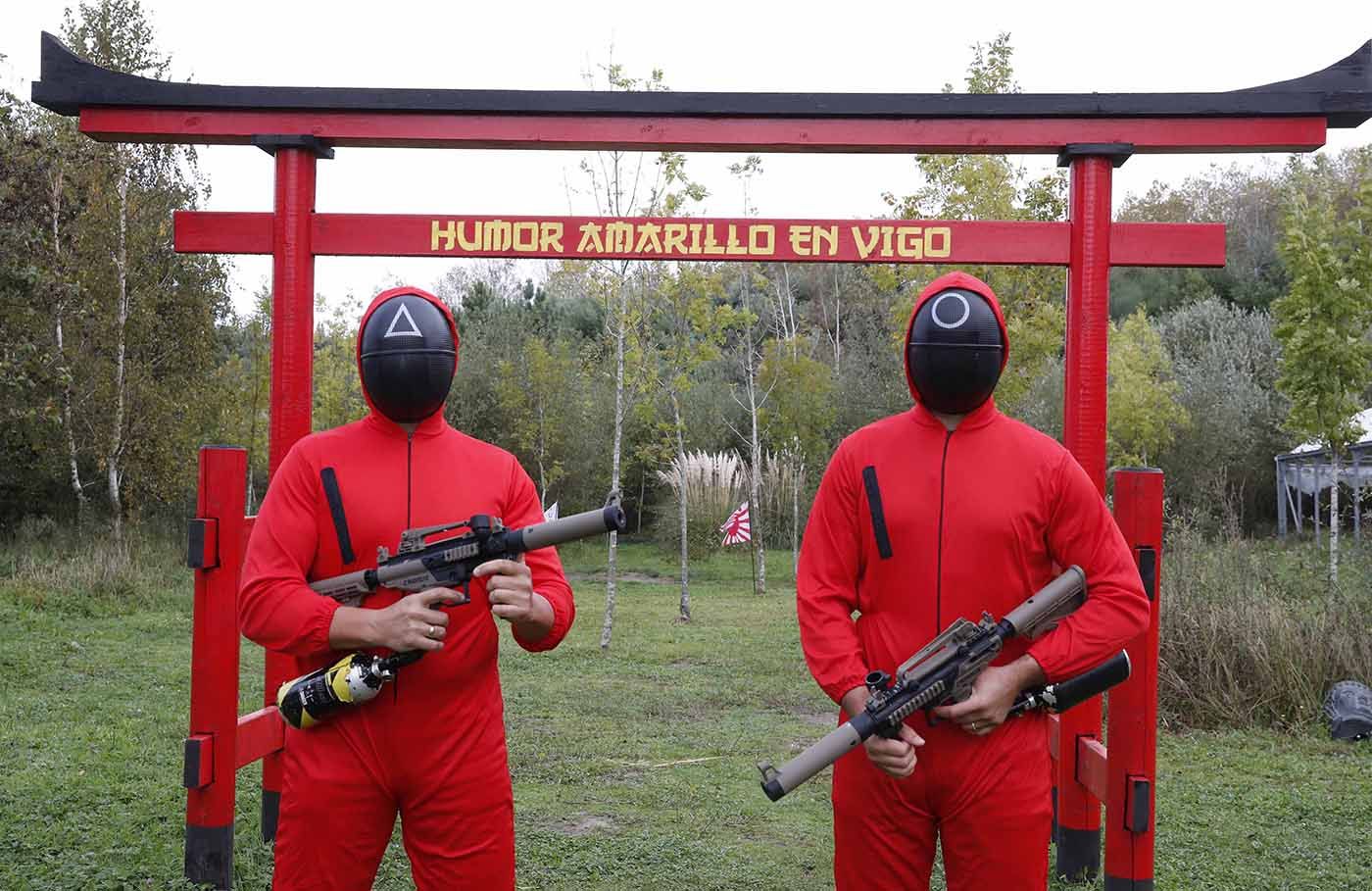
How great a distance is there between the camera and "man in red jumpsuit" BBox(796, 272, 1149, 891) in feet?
9.96

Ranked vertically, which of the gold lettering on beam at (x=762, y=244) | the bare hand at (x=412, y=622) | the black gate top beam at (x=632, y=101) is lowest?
the bare hand at (x=412, y=622)

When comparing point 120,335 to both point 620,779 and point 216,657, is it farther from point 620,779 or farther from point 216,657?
point 216,657

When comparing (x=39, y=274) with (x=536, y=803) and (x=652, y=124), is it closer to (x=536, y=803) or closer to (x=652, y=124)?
(x=536, y=803)

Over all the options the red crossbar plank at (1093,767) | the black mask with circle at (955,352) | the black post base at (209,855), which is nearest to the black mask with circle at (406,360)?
the black mask with circle at (955,352)

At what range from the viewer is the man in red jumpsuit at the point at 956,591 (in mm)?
3035

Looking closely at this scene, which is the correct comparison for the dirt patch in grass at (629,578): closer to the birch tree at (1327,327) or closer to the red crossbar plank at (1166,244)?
the birch tree at (1327,327)

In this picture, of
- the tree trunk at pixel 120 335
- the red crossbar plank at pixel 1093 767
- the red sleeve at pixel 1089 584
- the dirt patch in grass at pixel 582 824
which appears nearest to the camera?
the red sleeve at pixel 1089 584

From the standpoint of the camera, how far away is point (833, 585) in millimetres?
3154

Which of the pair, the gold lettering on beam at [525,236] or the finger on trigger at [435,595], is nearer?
the finger on trigger at [435,595]

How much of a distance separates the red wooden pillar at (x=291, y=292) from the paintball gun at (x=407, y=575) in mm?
2099

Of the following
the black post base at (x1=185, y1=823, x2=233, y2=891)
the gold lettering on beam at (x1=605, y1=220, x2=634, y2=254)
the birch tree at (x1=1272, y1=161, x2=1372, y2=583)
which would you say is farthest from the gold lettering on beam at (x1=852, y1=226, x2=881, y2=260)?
the birch tree at (x1=1272, y1=161, x2=1372, y2=583)

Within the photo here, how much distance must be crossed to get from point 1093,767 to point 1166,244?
7.22ft

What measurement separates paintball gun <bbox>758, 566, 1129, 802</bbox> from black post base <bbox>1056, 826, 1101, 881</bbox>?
2.44 metres

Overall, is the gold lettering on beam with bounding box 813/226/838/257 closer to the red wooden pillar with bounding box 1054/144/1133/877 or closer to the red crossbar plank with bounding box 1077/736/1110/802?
the red wooden pillar with bounding box 1054/144/1133/877
